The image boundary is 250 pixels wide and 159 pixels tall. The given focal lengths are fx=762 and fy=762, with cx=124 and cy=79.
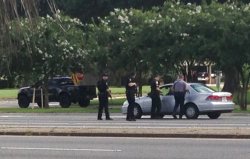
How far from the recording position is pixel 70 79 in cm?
4475

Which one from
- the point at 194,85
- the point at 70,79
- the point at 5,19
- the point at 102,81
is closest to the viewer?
the point at 5,19

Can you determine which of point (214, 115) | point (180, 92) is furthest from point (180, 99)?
point (214, 115)

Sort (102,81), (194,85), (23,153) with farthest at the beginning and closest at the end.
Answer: (194,85)
(102,81)
(23,153)

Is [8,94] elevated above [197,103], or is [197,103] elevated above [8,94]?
[8,94]

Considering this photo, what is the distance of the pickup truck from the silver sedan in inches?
558

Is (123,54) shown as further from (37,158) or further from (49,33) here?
(37,158)

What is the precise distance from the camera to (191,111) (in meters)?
29.4

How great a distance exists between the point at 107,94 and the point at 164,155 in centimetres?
1274

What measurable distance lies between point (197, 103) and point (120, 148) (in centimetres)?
1238

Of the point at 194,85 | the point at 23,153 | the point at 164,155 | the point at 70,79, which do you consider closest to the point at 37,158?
the point at 23,153

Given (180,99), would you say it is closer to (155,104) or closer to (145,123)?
(155,104)

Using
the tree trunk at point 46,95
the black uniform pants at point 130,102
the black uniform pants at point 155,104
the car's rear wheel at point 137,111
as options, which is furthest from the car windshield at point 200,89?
the tree trunk at point 46,95

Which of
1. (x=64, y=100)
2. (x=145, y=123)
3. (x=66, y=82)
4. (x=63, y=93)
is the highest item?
(x=66, y=82)

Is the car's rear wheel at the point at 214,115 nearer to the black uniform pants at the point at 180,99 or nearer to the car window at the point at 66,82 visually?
the black uniform pants at the point at 180,99
